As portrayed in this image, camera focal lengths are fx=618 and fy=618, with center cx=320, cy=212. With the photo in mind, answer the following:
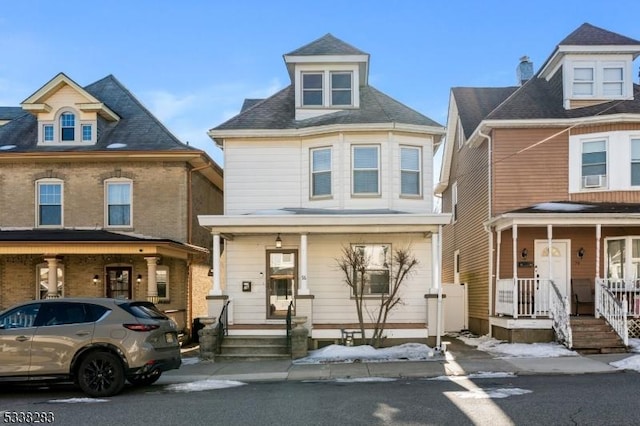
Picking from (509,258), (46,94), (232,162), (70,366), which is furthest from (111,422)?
(46,94)

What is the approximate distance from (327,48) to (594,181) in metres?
8.51

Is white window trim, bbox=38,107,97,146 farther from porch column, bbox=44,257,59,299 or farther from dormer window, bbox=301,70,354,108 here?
dormer window, bbox=301,70,354,108

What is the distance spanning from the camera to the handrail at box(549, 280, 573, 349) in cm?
1463

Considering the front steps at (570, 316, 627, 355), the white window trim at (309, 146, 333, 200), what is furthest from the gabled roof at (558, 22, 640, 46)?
the front steps at (570, 316, 627, 355)

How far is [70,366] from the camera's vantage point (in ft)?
33.0

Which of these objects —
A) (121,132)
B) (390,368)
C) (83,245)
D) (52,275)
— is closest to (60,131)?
(121,132)

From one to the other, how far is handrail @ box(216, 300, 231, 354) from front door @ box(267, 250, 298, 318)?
120 cm

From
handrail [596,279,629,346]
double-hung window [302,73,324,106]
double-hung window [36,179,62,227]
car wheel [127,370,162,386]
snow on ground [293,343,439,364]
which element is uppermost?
double-hung window [302,73,324,106]

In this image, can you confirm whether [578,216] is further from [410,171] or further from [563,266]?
[410,171]

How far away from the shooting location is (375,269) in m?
16.8

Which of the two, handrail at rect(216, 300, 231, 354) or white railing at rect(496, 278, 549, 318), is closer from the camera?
handrail at rect(216, 300, 231, 354)

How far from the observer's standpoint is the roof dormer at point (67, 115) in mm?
19531

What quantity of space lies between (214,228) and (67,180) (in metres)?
6.46

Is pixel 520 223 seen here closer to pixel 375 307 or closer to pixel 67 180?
pixel 375 307
